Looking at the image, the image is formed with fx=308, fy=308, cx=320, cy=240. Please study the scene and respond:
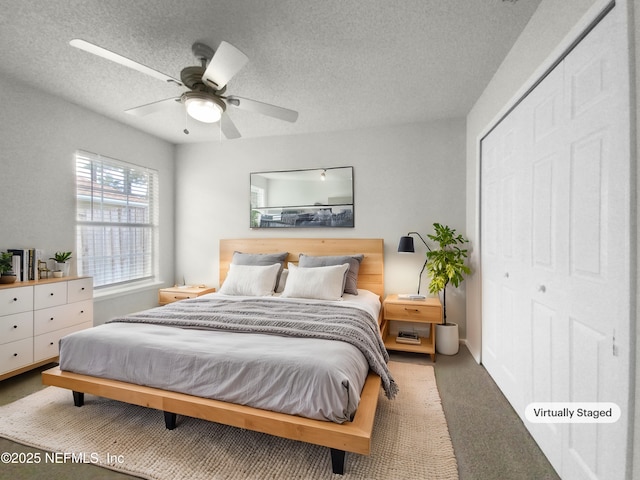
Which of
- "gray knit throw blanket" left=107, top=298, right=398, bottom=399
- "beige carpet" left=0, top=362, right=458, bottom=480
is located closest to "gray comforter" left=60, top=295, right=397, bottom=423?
"gray knit throw blanket" left=107, top=298, right=398, bottom=399

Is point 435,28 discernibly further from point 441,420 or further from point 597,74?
point 441,420

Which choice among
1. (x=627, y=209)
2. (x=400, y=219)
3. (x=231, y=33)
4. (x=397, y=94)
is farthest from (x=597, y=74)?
(x=400, y=219)

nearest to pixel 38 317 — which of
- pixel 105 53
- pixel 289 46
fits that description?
pixel 105 53

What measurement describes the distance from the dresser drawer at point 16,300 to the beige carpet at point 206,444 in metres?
0.72

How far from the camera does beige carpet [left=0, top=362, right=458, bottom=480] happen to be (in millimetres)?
1599

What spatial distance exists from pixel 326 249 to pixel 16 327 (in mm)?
2956

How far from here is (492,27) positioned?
6.56 feet

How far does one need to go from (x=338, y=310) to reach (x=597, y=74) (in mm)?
2099

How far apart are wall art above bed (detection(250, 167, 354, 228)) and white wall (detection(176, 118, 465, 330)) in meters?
0.10

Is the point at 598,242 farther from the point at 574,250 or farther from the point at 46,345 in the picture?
the point at 46,345

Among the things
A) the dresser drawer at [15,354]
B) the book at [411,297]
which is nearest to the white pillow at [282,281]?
the book at [411,297]

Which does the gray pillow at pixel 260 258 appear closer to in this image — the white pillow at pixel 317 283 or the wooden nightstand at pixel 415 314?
the white pillow at pixel 317 283

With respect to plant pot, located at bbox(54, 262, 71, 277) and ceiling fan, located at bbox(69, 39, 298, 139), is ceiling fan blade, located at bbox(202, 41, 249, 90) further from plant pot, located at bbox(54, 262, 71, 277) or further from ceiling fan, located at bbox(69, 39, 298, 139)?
plant pot, located at bbox(54, 262, 71, 277)

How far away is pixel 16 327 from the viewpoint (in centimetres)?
249
